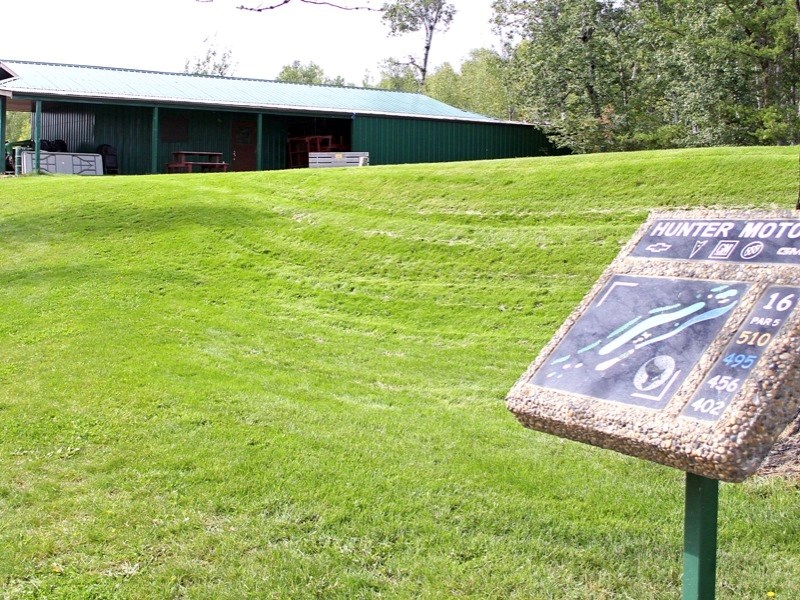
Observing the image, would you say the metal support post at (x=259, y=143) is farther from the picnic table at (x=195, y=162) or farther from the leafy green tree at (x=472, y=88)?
the leafy green tree at (x=472, y=88)

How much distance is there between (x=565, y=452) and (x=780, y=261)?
3.30 metres

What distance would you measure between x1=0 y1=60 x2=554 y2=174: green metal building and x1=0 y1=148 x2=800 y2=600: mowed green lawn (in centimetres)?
1337

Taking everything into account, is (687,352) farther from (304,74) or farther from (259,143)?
(304,74)

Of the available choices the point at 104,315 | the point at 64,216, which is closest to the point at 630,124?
the point at 64,216

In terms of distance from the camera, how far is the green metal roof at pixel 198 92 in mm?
25922

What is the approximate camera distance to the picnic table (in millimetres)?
26656

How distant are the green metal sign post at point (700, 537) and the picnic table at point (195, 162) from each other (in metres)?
24.6

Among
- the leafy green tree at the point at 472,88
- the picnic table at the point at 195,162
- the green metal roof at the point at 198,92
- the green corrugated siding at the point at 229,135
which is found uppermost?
the leafy green tree at the point at 472,88

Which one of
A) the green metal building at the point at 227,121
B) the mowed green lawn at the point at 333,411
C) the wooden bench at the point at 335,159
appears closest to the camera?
the mowed green lawn at the point at 333,411

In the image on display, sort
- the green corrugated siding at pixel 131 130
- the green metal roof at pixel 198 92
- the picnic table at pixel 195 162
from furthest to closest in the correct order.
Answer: the green corrugated siding at pixel 131 130 < the picnic table at pixel 195 162 < the green metal roof at pixel 198 92

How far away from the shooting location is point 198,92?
94.7 ft

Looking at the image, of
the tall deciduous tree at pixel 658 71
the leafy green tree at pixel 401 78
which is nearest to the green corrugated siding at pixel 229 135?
the tall deciduous tree at pixel 658 71

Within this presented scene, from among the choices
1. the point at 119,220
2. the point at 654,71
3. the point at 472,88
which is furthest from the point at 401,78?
the point at 119,220

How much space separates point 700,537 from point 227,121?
1119 inches
